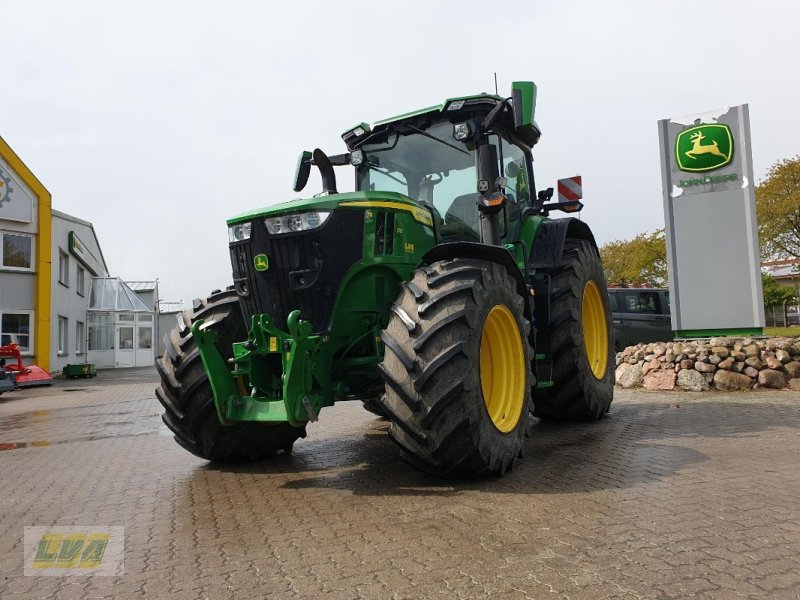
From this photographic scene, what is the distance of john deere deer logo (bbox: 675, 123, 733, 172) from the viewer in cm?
1009

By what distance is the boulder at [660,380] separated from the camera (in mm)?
9766

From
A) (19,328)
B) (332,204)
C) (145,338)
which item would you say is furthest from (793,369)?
(145,338)

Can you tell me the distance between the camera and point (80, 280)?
30938 millimetres

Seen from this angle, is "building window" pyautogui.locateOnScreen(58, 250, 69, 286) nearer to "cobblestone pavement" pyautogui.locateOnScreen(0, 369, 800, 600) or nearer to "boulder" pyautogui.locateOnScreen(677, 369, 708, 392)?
"cobblestone pavement" pyautogui.locateOnScreen(0, 369, 800, 600)

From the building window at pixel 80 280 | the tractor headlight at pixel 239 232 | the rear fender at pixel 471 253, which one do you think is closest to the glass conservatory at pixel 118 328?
the building window at pixel 80 280

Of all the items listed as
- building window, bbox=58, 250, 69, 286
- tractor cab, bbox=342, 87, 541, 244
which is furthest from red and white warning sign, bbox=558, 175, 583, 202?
building window, bbox=58, 250, 69, 286

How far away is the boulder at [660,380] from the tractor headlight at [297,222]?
7145mm

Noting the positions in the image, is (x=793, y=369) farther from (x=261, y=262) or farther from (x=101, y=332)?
(x=101, y=332)

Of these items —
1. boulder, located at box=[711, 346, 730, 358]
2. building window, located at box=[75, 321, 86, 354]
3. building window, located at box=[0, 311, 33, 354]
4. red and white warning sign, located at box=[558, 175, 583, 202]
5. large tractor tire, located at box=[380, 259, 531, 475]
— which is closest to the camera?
large tractor tire, located at box=[380, 259, 531, 475]

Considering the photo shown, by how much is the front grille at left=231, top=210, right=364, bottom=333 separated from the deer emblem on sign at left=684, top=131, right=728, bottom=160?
7.66 meters

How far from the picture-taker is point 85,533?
11.8ft

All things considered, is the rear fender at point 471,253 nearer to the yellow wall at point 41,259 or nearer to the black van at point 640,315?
the black van at point 640,315

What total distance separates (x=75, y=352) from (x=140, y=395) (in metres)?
16.6

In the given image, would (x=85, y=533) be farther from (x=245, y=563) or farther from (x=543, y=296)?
(x=543, y=296)
